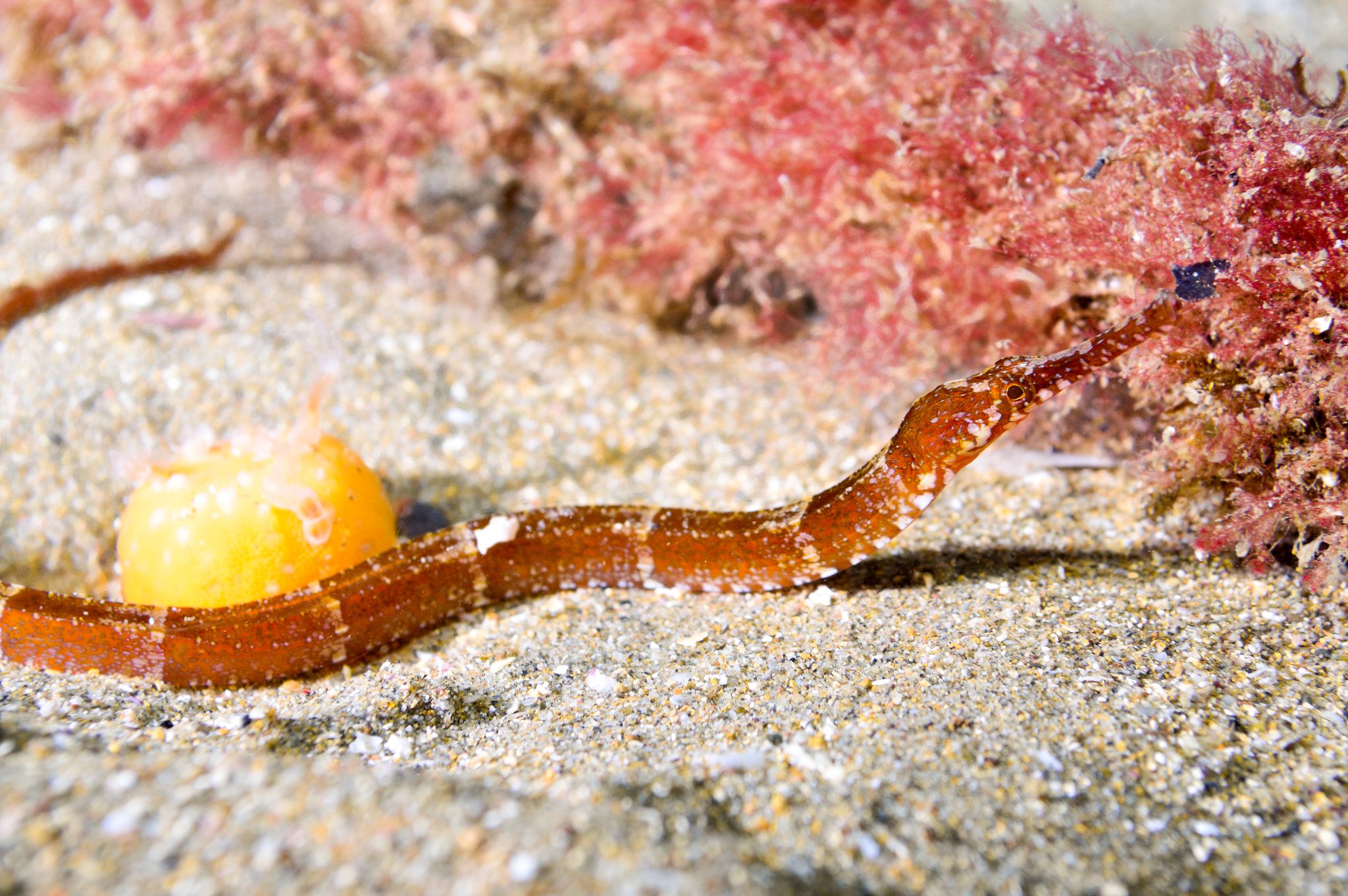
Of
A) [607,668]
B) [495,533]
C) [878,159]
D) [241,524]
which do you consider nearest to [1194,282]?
[878,159]

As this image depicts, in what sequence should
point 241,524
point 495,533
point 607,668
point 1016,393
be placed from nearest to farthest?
1. point 1016,393
2. point 607,668
3. point 241,524
4. point 495,533

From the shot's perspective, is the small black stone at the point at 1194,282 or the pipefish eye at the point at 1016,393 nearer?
the small black stone at the point at 1194,282

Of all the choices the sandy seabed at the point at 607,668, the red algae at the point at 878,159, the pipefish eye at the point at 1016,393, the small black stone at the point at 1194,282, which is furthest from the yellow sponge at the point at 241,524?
the small black stone at the point at 1194,282

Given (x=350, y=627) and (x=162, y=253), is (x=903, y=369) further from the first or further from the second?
(x=162, y=253)

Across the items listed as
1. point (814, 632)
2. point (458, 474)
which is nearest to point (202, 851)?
point (814, 632)

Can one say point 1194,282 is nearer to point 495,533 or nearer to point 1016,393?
point 1016,393

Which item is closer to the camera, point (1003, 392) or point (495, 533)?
point (1003, 392)

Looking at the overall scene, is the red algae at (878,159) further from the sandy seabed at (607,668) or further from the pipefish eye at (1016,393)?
the pipefish eye at (1016,393)
